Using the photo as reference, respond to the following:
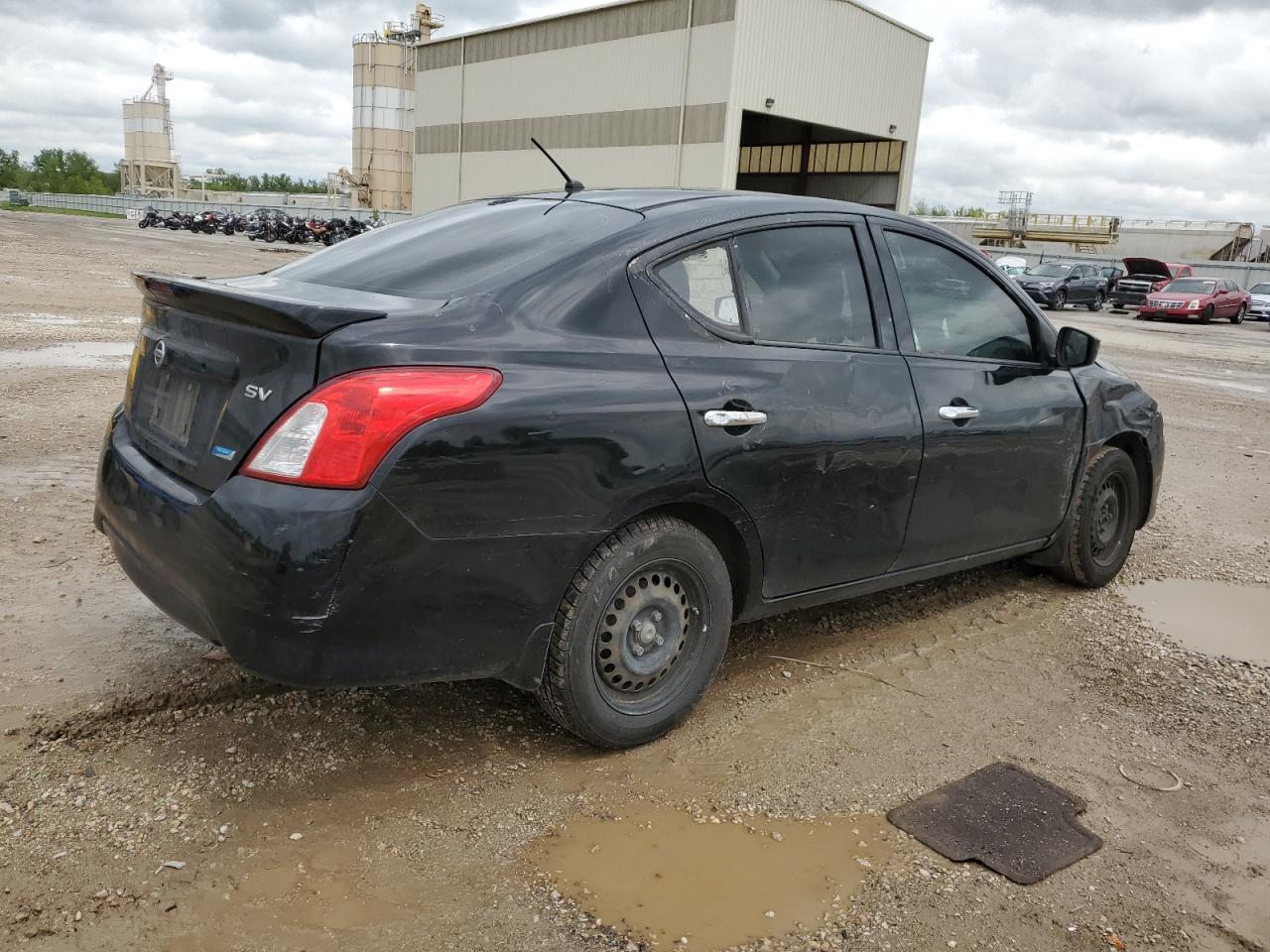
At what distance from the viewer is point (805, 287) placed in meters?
3.55

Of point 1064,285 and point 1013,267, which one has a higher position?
point 1013,267

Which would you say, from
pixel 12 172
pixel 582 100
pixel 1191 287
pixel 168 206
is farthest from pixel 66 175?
pixel 1191 287

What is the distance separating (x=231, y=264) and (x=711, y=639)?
91.0 ft

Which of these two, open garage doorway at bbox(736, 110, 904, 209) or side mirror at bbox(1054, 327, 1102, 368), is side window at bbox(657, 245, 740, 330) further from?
open garage doorway at bbox(736, 110, 904, 209)

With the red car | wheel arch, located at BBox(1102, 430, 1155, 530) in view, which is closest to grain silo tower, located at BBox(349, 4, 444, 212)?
the red car

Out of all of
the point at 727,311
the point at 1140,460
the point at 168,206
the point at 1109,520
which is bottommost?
the point at 1109,520

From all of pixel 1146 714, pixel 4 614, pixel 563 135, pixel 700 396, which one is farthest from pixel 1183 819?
pixel 563 135

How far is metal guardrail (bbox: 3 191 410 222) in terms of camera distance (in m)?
68.8

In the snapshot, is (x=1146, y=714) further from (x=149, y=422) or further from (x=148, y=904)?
(x=149, y=422)

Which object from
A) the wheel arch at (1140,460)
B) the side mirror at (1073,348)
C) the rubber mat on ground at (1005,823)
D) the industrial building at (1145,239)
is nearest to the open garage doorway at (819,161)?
the industrial building at (1145,239)

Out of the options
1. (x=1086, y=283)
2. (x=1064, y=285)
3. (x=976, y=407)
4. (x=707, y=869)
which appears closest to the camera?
(x=707, y=869)

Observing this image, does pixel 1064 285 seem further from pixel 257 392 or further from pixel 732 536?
pixel 257 392

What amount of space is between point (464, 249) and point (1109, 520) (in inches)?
136

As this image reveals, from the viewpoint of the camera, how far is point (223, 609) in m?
2.58
